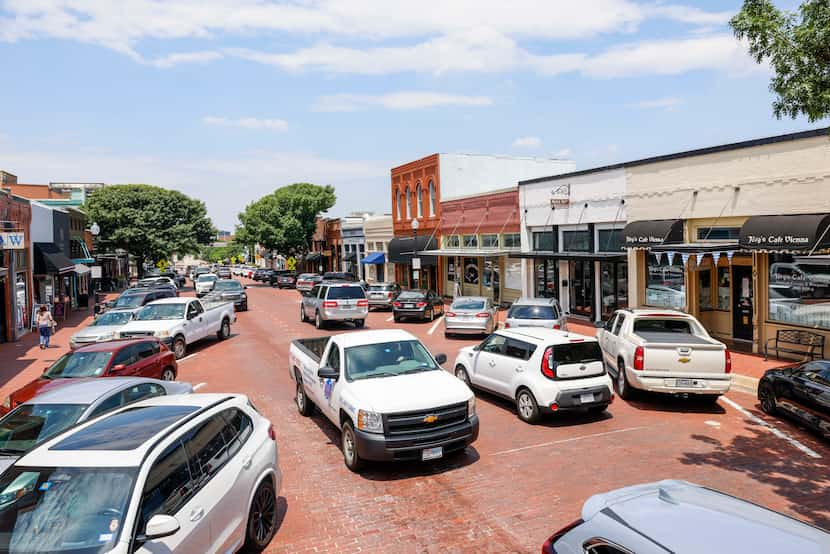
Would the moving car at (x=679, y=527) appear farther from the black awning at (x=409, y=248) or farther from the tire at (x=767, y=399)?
the black awning at (x=409, y=248)

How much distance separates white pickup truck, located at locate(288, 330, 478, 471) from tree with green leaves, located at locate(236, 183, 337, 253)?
5314cm

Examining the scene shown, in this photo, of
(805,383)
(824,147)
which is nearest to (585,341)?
(805,383)

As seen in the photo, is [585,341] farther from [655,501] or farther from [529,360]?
[655,501]

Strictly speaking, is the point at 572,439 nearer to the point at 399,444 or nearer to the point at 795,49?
the point at 399,444

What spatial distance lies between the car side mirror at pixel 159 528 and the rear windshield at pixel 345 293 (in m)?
20.4

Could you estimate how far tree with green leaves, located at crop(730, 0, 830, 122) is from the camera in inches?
363

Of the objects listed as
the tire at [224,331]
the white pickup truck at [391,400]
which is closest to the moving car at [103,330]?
the tire at [224,331]

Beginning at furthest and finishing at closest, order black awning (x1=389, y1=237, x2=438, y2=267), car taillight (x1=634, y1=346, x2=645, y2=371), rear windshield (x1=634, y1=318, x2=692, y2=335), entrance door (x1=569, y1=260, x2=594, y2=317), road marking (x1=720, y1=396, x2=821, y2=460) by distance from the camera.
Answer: black awning (x1=389, y1=237, x2=438, y2=267) → entrance door (x1=569, y1=260, x2=594, y2=317) → rear windshield (x1=634, y1=318, x2=692, y2=335) → car taillight (x1=634, y1=346, x2=645, y2=371) → road marking (x1=720, y1=396, x2=821, y2=460)

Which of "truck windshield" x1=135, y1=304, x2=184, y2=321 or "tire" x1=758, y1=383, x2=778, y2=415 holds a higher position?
"truck windshield" x1=135, y1=304, x2=184, y2=321

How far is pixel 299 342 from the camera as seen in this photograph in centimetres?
1309

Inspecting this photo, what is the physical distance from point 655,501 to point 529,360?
720cm

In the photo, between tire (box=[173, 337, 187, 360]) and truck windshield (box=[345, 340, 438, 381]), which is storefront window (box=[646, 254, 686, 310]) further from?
tire (box=[173, 337, 187, 360])

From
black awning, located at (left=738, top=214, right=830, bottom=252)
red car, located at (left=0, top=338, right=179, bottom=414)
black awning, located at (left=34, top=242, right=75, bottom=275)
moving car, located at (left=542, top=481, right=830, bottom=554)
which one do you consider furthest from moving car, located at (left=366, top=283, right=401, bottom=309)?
moving car, located at (left=542, top=481, right=830, bottom=554)

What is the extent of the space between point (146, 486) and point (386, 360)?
5.48 meters
